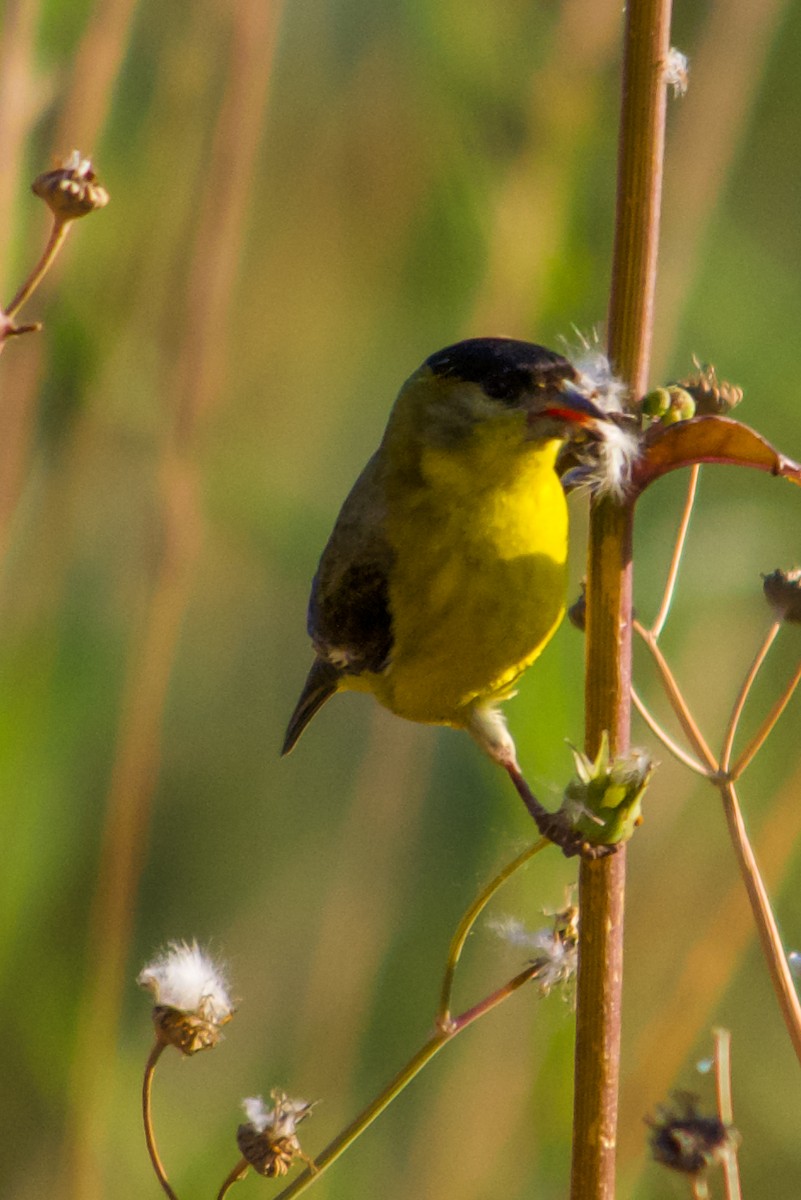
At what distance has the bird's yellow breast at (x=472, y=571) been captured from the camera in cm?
166

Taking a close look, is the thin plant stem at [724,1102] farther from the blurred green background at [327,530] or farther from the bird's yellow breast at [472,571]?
the blurred green background at [327,530]

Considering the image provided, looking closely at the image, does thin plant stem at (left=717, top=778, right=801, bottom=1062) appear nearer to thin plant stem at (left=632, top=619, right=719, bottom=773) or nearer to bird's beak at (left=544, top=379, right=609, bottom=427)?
thin plant stem at (left=632, top=619, right=719, bottom=773)

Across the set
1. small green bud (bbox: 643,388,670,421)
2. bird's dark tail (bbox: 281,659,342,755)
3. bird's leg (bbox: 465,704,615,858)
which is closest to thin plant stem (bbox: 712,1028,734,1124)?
bird's leg (bbox: 465,704,615,858)

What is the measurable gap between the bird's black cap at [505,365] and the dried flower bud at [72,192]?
505mm

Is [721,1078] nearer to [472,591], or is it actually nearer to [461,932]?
[461,932]

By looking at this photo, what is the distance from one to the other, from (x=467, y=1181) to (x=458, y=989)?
A: 1.28ft

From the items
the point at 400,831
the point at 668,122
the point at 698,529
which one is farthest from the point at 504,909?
the point at 668,122

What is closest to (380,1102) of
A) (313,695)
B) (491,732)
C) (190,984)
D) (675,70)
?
(190,984)

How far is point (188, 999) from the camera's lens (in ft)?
4.20

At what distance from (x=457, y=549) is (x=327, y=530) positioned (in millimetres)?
633

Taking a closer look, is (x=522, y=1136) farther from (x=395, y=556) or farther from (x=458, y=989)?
(x=395, y=556)

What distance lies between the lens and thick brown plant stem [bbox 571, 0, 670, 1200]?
897 mm

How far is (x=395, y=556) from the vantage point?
184 cm

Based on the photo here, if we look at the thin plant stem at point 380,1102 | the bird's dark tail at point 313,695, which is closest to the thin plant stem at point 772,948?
the thin plant stem at point 380,1102
